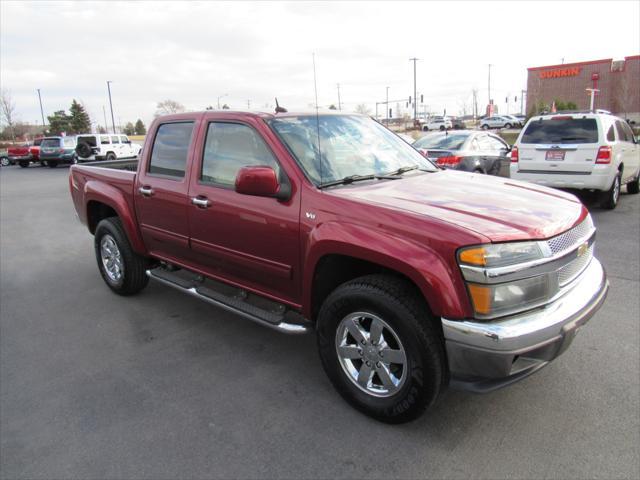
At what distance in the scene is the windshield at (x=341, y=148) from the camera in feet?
10.9

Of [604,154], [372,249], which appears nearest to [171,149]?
[372,249]

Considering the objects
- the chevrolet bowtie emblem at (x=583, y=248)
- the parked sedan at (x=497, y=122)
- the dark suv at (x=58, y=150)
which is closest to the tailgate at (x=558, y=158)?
the chevrolet bowtie emblem at (x=583, y=248)

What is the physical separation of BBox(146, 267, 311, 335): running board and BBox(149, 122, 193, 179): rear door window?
95 cm

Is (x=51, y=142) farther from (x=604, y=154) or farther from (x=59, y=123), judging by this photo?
(x=59, y=123)

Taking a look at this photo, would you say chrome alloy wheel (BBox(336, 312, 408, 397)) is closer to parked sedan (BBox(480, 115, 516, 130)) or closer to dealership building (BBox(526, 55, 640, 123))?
dealership building (BBox(526, 55, 640, 123))

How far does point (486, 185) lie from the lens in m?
3.48

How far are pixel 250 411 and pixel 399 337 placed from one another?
111 centimetres

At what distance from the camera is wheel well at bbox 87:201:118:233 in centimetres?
552

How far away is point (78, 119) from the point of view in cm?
7350

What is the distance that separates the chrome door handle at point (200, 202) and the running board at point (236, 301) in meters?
0.73

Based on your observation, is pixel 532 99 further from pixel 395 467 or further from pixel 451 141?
pixel 395 467

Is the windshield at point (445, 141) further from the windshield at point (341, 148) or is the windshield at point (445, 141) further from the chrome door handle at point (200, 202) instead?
the chrome door handle at point (200, 202)

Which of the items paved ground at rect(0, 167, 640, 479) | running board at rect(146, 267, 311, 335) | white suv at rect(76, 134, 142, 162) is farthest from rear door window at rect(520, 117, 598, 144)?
white suv at rect(76, 134, 142, 162)

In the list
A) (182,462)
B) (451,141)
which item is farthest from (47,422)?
(451,141)
